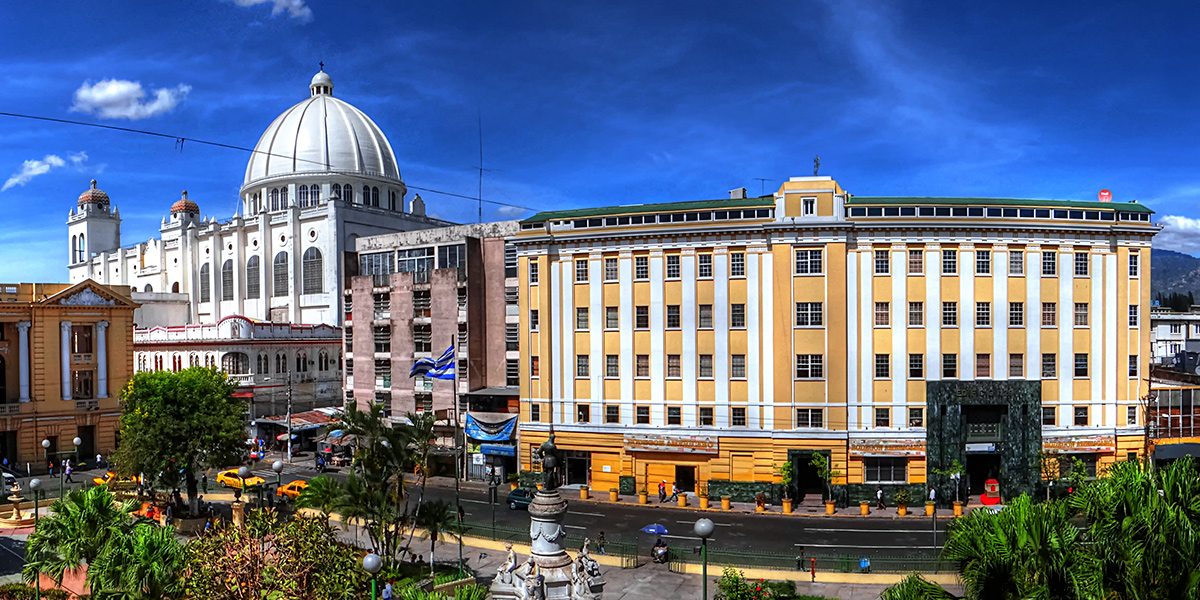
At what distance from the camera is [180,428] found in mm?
40156

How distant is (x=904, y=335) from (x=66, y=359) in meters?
58.5

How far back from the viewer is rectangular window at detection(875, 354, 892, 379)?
1799 inches

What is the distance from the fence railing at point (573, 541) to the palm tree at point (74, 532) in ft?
51.3

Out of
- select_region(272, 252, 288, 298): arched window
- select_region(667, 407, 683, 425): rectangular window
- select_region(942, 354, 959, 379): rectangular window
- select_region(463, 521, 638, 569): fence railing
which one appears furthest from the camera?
select_region(272, 252, 288, 298): arched window

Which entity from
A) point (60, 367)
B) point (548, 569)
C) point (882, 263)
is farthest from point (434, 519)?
point (60, 367)

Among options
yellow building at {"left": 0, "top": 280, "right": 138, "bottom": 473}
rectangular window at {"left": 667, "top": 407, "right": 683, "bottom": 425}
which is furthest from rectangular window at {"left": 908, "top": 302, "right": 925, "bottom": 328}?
yellow building at {"left": 0, "top": 280, "right": 138, "bottom": 473}

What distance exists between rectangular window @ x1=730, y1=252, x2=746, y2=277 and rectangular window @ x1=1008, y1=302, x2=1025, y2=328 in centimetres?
1501

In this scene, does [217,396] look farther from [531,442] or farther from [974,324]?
[974,324]

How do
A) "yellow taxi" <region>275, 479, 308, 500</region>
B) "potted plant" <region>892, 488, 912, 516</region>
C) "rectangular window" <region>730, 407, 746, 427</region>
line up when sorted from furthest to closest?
1. "rectangular window" <region>730, 407, 746, 427</region>
2. "yellow taxi" <region>275, 479, 308, 500</region>
3. "potted plant" <region>892, 488, 912, 516</region>

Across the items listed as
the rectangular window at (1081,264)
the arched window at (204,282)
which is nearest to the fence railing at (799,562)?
the rectangular window at (1081,264)

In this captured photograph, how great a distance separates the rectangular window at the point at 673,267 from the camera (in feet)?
159

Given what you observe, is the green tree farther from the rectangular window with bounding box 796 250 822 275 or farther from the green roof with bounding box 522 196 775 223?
the rectangular window with bounding box 796 250 822 275

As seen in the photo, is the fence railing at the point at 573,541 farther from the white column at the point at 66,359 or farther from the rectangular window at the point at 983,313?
the white column at the point at 66,359

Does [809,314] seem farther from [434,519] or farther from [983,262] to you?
[434,519]
